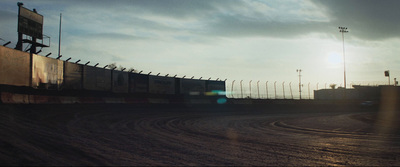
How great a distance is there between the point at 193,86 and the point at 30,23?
72.5ft

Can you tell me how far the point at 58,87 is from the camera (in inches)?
996

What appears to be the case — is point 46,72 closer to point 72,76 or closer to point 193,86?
point 72,76

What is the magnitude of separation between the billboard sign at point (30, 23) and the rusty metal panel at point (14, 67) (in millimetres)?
5468

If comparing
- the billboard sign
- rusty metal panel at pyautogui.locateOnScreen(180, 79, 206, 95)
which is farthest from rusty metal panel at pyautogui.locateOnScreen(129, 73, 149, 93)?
the billboard sign

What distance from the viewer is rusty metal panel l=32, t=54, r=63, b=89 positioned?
23.0 meters

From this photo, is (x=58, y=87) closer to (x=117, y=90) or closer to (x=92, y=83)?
(x=92, y=83)

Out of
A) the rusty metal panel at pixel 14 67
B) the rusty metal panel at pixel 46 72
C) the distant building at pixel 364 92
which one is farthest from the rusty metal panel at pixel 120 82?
the distant building at pixel 364 92

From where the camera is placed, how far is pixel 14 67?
2089 centimetres

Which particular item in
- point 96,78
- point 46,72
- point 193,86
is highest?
point 46,72

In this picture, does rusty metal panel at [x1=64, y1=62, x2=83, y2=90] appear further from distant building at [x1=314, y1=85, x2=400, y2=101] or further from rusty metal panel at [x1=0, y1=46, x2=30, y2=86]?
distant building at [x1=314, y1=85, x2=400, y2=101]

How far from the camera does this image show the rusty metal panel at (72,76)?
26438 mm

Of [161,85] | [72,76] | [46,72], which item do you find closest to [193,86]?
[161,85]

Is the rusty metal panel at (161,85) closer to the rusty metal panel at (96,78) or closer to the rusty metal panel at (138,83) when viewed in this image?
the rusty metal panel at (138,83)

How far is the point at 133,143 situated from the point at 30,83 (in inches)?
672
